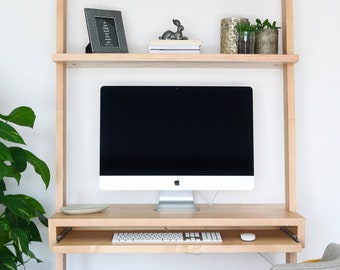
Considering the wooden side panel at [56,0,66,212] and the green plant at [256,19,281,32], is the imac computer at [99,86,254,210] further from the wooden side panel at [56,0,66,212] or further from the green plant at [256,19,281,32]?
the green plant at [256,19,281,32]

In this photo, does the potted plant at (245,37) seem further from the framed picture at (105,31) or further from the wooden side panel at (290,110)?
the framed picture at (105,31)

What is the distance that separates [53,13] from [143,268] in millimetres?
1469

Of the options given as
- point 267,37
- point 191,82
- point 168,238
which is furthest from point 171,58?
point 168,238

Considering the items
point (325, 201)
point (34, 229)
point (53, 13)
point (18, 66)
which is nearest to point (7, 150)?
point (34, 229)

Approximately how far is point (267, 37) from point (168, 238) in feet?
3.69

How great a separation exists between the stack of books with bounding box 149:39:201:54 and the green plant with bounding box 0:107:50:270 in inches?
26.8

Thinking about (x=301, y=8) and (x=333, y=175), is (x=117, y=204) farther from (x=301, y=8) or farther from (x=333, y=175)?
(x=301, y=8)

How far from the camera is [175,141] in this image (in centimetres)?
253

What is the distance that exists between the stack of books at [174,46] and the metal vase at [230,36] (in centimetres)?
17

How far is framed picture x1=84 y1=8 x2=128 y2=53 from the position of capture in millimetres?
2488

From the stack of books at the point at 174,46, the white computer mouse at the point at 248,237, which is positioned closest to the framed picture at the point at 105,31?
the stack of books at the point at 174,46

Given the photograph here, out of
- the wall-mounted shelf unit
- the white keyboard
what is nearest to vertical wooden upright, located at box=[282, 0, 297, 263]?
the wall-mounted shelf unit

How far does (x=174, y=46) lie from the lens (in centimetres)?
248

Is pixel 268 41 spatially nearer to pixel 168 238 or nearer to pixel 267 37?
pixel 267 37
